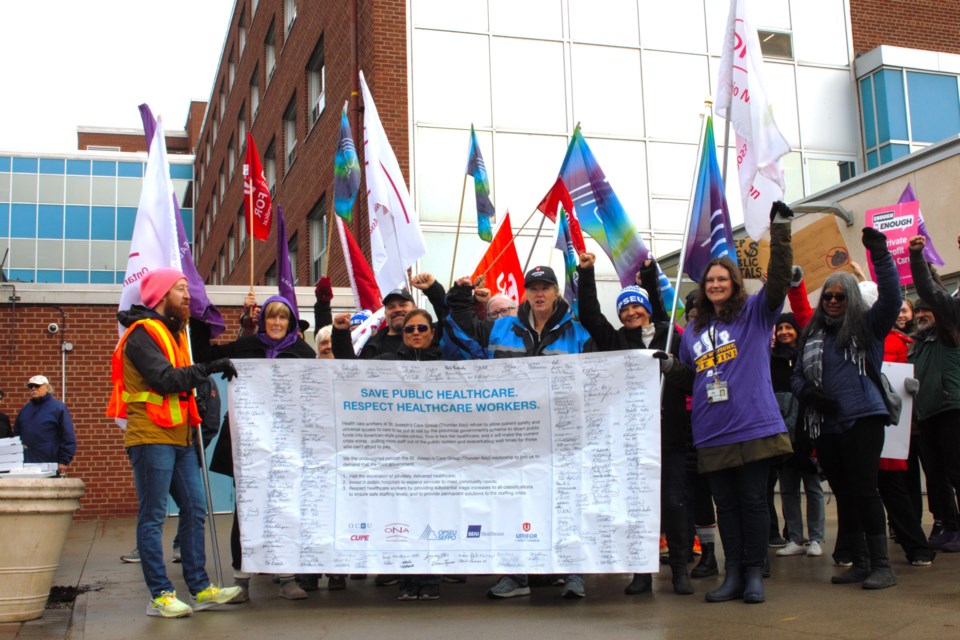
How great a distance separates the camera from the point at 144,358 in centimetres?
543

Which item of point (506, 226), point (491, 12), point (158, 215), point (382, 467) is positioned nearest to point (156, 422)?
point (382, 467)

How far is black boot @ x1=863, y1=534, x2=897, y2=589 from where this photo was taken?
18.6 ft

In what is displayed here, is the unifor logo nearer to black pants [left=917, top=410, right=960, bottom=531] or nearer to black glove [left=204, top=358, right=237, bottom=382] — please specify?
black glove [left=204, top=358, right=237, bottom=382]

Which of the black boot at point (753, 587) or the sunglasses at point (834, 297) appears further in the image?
the sunglasses at point (834, 297)

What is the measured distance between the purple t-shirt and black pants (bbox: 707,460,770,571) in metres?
0.20

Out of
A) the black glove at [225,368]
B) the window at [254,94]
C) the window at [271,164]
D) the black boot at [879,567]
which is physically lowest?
the black boot at [879,567]

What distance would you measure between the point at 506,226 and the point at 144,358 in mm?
4868

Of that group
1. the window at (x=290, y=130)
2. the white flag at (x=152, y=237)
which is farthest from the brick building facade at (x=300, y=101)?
the white flag at (x=152, y=237)

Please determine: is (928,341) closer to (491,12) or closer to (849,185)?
(849,185)

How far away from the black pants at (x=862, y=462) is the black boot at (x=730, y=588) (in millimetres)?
818

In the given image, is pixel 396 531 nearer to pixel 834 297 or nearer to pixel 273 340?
pixel 273 340

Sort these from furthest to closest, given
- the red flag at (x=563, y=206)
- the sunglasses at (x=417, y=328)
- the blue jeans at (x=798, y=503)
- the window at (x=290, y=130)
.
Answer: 1. the window at (x=290, y=130)
2. the red flag at (x=563, y=206)
3. the blue jeans at (x=798, y=503)
4. the sunglasses at (x=417, y=328)

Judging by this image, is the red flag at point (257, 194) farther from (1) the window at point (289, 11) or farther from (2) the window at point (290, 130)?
(1) the window at point (289, 11)

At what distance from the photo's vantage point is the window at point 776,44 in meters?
18.5
